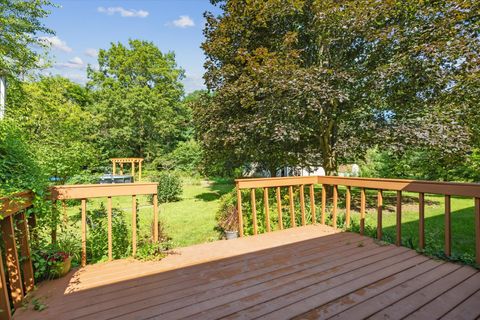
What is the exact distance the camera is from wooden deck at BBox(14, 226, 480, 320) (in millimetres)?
1855

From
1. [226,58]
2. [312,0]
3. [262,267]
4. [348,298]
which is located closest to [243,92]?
[226,58]

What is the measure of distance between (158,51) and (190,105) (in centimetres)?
1396

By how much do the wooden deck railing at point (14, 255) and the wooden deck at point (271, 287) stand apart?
0.13 metres

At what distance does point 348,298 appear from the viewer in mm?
2021

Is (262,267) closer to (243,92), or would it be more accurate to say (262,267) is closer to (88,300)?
(88,300)

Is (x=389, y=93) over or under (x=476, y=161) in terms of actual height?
over

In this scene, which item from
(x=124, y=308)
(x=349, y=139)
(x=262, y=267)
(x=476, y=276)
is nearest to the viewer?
(x=124, y=308)

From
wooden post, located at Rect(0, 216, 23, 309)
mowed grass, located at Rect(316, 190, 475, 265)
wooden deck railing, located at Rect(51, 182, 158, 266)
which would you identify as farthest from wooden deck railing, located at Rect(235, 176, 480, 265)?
wooden post, located at Rect(0, 216, 23, 309)

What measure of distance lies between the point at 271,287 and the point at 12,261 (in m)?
2.01

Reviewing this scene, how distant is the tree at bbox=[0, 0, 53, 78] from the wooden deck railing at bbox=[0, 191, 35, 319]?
188 inches

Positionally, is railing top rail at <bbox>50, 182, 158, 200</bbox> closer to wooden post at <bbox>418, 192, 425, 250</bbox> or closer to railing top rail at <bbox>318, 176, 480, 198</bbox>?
railing top rail at <bbox>318, 176, 480, 198</bbox>

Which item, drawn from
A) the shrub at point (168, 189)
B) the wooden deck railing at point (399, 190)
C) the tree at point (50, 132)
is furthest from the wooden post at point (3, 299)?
the shrub at point (168, 189)

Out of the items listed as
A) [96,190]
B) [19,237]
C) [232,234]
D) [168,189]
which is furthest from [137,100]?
[19,237]

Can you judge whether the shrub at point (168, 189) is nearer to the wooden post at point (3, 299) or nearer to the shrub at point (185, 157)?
the wooden post at point (3, 299)
